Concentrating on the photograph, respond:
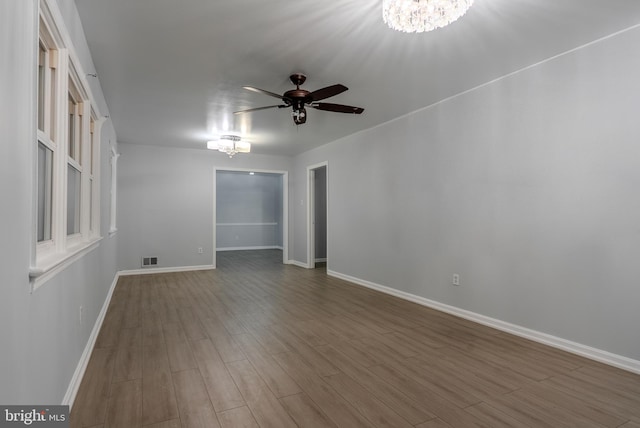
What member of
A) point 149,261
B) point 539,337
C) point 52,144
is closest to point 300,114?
point 52,144

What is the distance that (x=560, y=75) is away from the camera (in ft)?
9.29

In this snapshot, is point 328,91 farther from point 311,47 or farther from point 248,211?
point 248,211

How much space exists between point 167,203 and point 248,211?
427 centimetres

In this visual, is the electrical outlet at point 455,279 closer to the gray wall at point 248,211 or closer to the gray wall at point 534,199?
the gray wall at point 534,199

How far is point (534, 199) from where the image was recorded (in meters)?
3.01

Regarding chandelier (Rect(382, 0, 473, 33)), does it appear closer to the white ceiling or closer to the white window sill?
the white ceiling

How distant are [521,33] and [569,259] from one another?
183cm

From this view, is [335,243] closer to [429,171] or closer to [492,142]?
[429,171]

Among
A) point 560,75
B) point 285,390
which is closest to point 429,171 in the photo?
point 560,75

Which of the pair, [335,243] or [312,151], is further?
[312,151]

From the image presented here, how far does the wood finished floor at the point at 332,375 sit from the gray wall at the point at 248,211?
256 inches

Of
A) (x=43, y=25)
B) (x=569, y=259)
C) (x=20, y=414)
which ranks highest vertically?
(x=43, y=25)

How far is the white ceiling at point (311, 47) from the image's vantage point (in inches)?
85.8

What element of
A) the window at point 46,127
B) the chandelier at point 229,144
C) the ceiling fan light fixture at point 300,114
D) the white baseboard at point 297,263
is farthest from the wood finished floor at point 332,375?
the white baseboard at point 297,263
